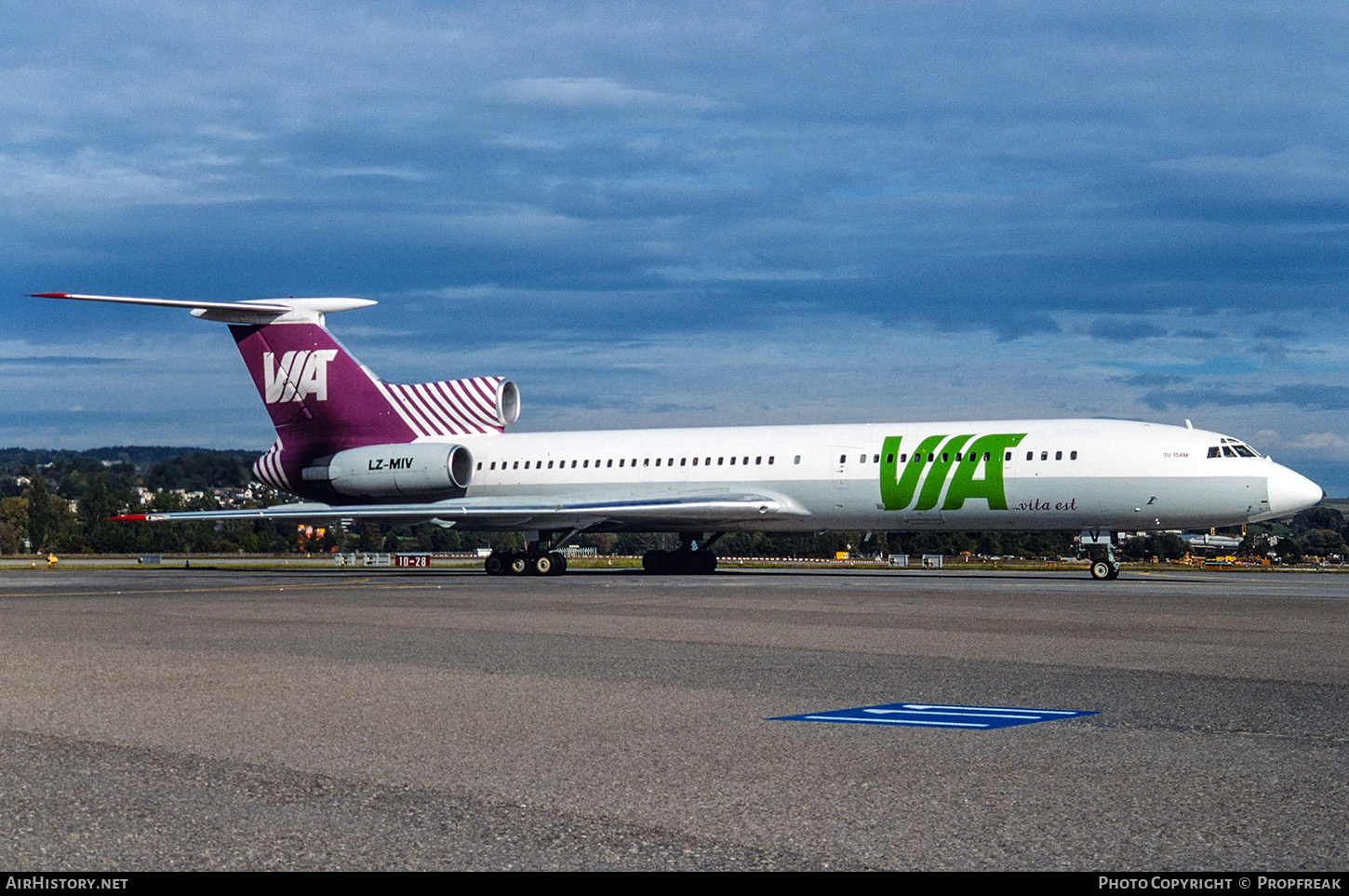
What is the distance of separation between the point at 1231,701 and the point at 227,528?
12089 centimetres

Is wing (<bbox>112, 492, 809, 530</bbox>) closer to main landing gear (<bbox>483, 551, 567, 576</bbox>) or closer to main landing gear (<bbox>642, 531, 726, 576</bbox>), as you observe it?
main landing gear (<bbox>483, 551, 567, 576</bbox>)

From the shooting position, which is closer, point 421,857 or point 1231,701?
point 421,857

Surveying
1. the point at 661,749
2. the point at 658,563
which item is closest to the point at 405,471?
the point at 658,563

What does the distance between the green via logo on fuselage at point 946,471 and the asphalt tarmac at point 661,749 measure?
16915 millimetres

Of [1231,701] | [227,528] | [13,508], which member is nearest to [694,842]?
[1231,701]

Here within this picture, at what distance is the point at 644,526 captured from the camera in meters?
39.9

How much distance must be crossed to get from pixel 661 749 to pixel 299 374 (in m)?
36.9

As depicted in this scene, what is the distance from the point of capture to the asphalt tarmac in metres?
5.68

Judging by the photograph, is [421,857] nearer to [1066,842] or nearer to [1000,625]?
[1066,842]

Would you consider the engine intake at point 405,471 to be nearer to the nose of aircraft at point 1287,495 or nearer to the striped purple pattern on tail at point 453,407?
the striped purple pattern on tail at point 453,407

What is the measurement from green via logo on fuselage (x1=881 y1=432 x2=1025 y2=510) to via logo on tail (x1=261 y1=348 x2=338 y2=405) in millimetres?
17792
